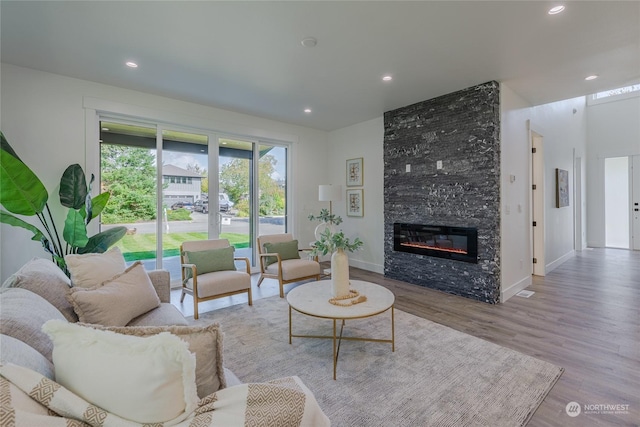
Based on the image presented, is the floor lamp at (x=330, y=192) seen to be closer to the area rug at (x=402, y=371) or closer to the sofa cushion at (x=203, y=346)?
the area rug at (x=402, y=371)

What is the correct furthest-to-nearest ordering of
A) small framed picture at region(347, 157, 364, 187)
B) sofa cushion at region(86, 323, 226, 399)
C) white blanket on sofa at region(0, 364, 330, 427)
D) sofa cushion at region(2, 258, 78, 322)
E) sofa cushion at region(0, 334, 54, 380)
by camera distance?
small framed picture at region(347, 157, 364, 187), sofa cushion at region(2, 258, 78, 322), sofa cushion at region(86, 323, 226, 399), sofa cushion at region(0, 334, 54, 380), white blanket on sofa at region(0, 364, 330, 427)

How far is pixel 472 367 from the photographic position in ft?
7.23

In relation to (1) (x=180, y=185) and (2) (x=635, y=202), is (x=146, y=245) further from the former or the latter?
(2) (x=635, y=202)

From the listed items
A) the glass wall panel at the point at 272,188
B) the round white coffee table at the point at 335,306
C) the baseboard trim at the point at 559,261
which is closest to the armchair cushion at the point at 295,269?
the round white coffee table at the point at 335,306

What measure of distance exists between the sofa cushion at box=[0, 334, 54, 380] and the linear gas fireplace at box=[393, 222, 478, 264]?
403cm

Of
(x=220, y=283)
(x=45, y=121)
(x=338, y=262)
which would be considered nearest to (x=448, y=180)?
(x=338, y=262)

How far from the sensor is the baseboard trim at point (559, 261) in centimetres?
507

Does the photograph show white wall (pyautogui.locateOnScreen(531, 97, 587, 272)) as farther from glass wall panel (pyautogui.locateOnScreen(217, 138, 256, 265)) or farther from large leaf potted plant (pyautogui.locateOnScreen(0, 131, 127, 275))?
large leaf potted plant (pyautogui.locateOnScreen(0, 131, 127, 275))

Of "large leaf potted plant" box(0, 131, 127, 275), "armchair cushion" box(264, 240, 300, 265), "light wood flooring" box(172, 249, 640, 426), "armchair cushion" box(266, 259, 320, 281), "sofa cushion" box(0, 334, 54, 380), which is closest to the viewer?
"sofa cushion" box(0, 334, 54, 380)

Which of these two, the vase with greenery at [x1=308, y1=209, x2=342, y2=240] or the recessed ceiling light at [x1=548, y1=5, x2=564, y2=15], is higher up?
the recessed ceiling light at [x1=548, y1=5, x2=564, y2=15]

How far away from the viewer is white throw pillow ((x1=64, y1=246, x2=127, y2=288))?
75.6 inches

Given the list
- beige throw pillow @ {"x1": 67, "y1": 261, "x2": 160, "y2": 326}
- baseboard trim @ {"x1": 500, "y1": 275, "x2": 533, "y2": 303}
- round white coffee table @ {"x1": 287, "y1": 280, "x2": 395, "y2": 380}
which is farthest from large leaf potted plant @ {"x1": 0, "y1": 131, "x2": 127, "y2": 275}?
baseboard trim @ {"x1": 500, "y1": 275, "x2": 533, "y2": 303}

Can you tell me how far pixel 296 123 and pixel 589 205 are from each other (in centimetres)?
803

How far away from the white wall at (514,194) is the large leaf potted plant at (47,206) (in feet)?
15.7
